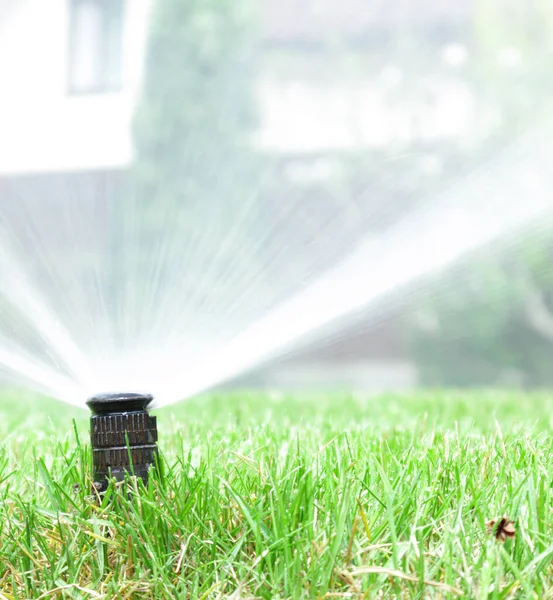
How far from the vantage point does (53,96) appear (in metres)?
15.8

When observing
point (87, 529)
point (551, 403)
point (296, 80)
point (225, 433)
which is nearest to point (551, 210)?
point (551, 403)

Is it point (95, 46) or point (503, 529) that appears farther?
point (95, 46)

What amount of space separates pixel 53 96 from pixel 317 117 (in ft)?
16.3

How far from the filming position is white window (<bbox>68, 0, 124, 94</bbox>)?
1577 centimetres

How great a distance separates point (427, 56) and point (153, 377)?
1554 centimetres

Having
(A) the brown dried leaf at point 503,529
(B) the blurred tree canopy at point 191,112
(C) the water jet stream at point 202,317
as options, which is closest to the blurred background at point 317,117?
(B) the blurred tree canopy at point 191,112

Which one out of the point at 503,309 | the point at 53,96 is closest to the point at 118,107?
the point at 53,96

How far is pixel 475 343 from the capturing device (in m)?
14.6

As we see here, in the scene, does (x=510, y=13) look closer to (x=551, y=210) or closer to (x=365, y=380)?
(x=365, y=380)

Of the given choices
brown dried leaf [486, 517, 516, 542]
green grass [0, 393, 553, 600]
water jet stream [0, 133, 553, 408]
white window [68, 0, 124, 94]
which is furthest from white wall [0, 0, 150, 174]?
brown dried leaf [486, 517, 516, 542]

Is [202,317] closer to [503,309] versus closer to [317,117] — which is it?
[503,309]

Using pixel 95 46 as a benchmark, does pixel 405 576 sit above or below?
below

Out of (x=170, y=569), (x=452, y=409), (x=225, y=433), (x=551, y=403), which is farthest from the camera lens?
(x=551, y=403)

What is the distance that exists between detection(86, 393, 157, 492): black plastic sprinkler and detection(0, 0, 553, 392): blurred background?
11011mm
